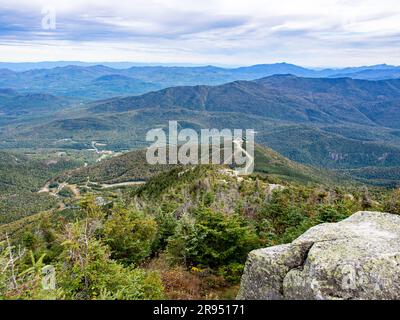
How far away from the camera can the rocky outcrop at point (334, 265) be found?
1341 centimetres

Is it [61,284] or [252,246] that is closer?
[61,284]

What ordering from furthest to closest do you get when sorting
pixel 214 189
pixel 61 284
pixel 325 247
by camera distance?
1. pixel 214 189
2. pixel 61 284
3. pixel 325 247

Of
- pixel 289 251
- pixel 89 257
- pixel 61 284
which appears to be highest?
pixel 289 251

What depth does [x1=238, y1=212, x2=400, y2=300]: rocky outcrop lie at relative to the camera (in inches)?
528

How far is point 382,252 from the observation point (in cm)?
1434

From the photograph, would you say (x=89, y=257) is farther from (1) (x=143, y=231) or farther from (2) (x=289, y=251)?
(1) (x=143, y=231)

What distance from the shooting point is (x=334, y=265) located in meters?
14.1
